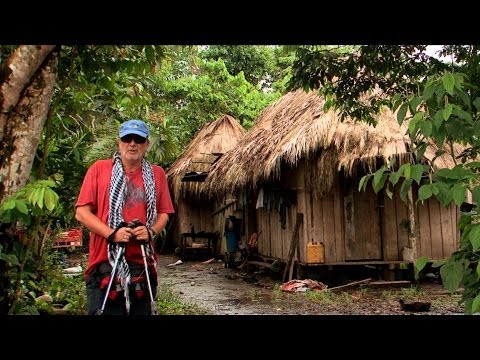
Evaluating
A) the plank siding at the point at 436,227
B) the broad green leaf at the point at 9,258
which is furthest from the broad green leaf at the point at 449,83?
the plank siding at the point at 436,227

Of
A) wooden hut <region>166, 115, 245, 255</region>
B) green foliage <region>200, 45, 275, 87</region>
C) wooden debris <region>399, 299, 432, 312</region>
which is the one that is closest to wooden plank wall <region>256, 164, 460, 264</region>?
wooden debris <region>399, 299, 432, 312</region>

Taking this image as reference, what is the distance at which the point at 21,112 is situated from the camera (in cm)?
258

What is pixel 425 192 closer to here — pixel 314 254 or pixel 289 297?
pixel 289 297

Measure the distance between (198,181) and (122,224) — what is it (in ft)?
40.1

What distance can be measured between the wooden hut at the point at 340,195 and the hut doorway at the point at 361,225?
18mm

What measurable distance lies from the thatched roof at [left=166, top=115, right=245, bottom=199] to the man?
1224 cm

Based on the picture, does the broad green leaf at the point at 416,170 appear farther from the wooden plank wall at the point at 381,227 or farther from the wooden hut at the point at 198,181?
the wooden hut at the point at 198,181

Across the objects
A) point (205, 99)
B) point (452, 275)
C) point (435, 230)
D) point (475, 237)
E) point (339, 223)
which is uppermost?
point (205, 99)

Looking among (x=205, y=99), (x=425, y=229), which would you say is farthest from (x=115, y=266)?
(x=205, y=99)

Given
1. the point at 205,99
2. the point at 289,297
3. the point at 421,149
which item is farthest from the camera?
the point at 205,99

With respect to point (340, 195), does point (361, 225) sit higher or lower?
lower

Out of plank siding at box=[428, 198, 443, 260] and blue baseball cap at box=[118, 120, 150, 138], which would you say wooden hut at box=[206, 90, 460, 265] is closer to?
plank siding at box=[428, 198, 443, 260]
